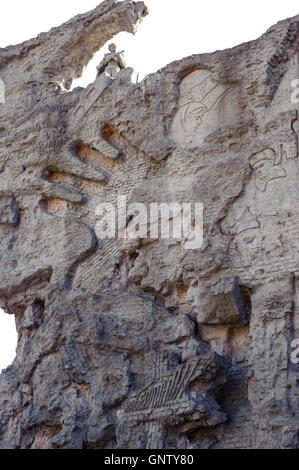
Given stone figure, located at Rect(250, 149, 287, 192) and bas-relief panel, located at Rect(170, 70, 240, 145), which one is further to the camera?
bas-relief panel, located at Rect(170, 70, 240, 145)

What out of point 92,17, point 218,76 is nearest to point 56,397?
point 218,76

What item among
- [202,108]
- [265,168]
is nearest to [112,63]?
[202,108]

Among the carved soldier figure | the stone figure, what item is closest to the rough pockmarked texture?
the stone figure

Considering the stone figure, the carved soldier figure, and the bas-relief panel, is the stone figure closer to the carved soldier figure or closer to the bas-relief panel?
the bas-relief panel

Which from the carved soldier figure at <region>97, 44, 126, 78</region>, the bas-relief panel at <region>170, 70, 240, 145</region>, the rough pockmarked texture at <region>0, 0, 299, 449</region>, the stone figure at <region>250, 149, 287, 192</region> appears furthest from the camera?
the carved soldier figure at <region>97, 44, 126, 78</region>

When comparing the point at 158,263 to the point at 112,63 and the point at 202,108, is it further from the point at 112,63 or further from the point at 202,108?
the point at 112,63

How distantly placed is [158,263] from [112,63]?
330cm

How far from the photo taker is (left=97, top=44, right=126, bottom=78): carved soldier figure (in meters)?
11.9

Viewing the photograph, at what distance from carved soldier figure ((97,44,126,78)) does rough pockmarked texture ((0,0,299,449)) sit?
0.40 m

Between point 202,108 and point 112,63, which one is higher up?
point 112,63

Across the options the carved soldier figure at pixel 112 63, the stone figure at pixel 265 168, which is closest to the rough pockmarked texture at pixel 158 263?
the stone figure at pixel 265 168

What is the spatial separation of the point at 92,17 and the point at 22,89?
1386 mm

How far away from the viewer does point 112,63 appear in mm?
11992
